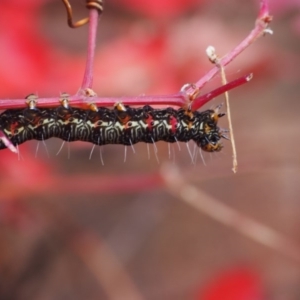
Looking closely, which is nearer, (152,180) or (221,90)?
(221,90)

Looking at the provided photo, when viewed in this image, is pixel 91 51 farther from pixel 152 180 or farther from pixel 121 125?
pixel 152 180

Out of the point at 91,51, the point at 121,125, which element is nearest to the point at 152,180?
the point at 121,125

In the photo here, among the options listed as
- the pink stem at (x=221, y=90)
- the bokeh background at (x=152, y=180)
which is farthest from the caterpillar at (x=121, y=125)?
the bokeh background at (x=152, y=180)

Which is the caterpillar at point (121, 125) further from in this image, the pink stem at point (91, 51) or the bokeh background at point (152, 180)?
the bokeh background at point (152, 180)

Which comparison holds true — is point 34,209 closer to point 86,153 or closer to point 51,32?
point 86,153

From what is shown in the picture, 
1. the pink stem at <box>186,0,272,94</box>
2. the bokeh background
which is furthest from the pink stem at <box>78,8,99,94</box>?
the bokeh background
